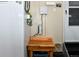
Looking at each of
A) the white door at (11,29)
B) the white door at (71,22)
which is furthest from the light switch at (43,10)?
the white door at (11,29)

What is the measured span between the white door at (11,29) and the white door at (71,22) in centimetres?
283

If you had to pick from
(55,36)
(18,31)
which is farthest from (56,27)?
(18,31)

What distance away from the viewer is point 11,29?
2.70m

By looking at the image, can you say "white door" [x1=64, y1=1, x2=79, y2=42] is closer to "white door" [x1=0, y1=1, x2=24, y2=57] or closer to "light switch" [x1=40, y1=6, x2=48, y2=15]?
"light switch" [x1=40, y1=6, x2=48, y2=15]

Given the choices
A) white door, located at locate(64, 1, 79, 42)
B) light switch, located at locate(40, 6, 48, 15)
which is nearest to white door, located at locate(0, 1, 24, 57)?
light switch, located at locate(40, 6, 48, 15)

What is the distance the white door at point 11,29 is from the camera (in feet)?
8.67

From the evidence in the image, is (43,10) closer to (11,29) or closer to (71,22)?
(71,22)

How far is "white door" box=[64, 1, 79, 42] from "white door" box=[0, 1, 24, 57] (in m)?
2.83

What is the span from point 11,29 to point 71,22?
3.10 m

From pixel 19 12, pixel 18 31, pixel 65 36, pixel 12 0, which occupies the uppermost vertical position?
pixel 12 0

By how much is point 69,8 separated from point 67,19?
338 millimetres

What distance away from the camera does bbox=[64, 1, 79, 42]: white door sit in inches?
210

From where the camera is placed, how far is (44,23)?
17.7ft

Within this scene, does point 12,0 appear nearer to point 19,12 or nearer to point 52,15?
point 19,12
